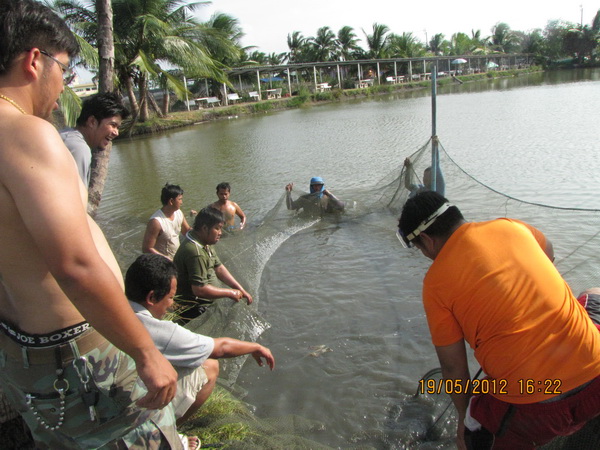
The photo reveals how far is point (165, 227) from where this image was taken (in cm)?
505

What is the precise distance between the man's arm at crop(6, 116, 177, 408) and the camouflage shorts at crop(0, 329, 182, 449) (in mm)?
296

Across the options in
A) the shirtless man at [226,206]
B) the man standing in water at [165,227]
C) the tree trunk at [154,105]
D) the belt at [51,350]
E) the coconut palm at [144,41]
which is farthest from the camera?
the tree trunk at [154,105]

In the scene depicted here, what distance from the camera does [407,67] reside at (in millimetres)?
59969

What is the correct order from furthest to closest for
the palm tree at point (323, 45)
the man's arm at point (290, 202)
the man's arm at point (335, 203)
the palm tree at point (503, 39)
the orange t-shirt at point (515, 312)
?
the palm tree at point (503, 39), the palm tree at point (323, 45), the man's arm at point (335, 203), the man's arm at point (290, 202), the orange t-shirt at point (515, 312)

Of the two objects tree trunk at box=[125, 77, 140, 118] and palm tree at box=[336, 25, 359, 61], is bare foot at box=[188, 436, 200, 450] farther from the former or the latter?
palm tree at box=[336, 25, 359, 61]

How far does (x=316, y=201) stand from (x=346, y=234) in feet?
3.32

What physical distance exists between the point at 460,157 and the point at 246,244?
8384 millimetres

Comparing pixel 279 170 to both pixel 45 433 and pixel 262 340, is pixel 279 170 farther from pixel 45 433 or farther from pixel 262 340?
pixel 45 433

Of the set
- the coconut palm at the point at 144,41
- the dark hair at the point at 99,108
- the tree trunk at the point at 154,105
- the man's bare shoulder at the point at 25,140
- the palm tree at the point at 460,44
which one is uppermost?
the palm tree at the point at 460,44

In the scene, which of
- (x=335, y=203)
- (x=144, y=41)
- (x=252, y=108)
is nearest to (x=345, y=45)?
(x=252, y=108)

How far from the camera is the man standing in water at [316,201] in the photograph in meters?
8.03

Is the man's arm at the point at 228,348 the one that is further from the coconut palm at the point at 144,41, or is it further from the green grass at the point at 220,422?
the coconut palm at the point at 144,41

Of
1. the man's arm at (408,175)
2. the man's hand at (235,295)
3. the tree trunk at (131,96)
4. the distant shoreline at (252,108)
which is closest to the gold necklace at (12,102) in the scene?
the man's hand at (235,295)

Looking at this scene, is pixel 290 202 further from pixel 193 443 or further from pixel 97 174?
pixel 193 443
